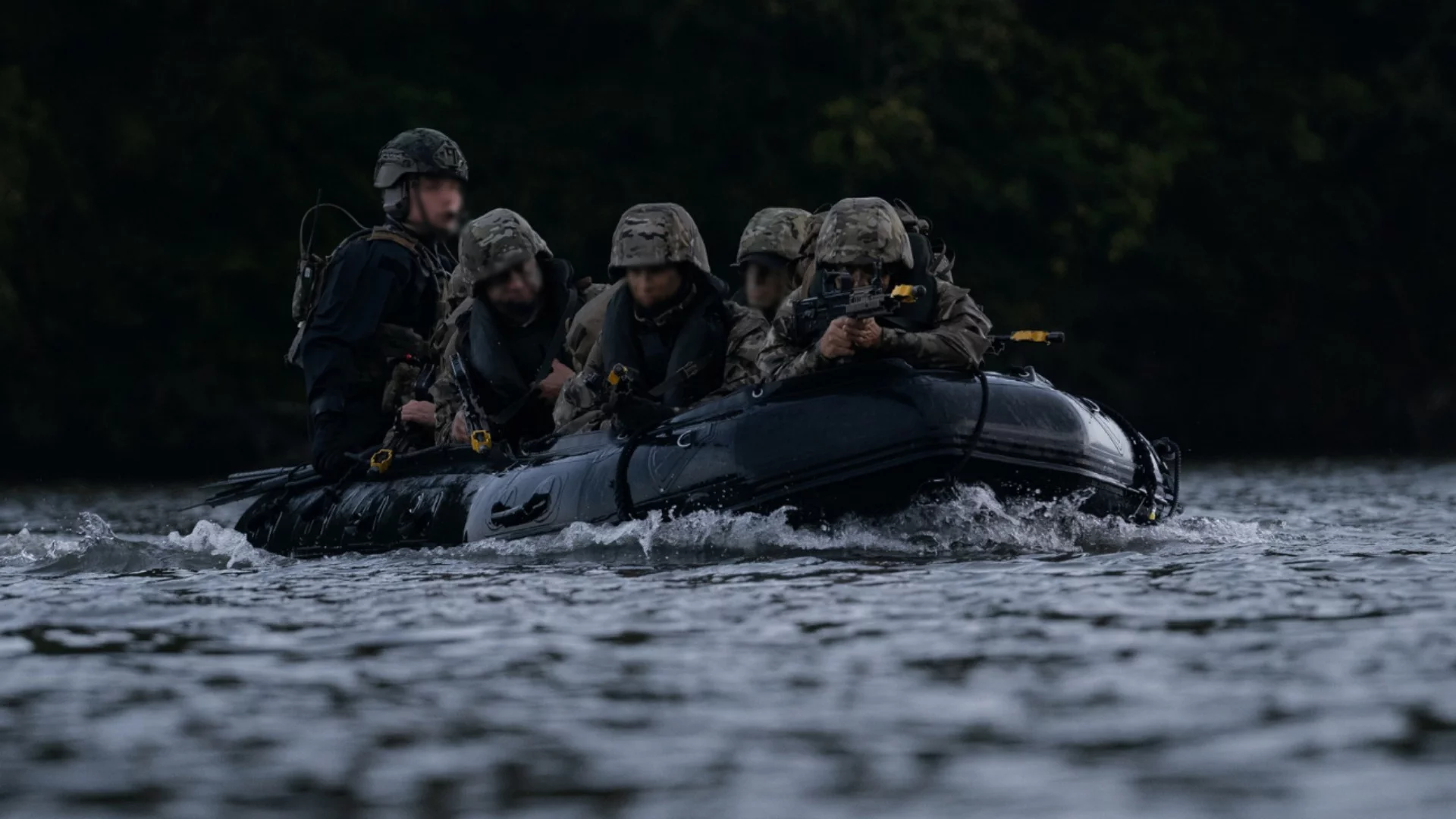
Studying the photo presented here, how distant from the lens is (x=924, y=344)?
962cm

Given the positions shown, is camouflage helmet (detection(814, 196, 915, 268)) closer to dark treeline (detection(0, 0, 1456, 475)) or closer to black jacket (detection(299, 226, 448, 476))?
black jacket (detection(299, 226, 448, 476))

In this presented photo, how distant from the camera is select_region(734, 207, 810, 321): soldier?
11.2m

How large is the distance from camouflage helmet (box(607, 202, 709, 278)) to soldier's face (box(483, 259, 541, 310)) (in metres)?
1.09

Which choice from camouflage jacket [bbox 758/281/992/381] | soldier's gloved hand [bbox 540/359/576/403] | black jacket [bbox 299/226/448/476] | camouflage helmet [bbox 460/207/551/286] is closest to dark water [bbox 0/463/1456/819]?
camouflage jacket [bbox 758/281/992/381]

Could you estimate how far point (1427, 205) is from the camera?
109ft

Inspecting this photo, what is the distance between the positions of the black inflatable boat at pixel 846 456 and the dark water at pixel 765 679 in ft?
0.45

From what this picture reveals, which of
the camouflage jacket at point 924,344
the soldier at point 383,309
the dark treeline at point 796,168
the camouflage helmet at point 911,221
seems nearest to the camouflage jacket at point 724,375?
the camouflage jacket at point 924,344

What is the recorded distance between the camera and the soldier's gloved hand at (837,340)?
30.6 feet

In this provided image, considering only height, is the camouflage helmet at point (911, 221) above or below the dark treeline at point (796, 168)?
below

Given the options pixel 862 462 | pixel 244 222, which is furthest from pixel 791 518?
pixel 244 222

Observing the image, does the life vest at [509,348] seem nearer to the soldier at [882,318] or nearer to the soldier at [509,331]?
the soldier at [509,331]

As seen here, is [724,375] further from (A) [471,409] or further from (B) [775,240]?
(A) [471,409]

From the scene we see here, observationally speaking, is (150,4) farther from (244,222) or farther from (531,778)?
(531,778)

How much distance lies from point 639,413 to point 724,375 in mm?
618
